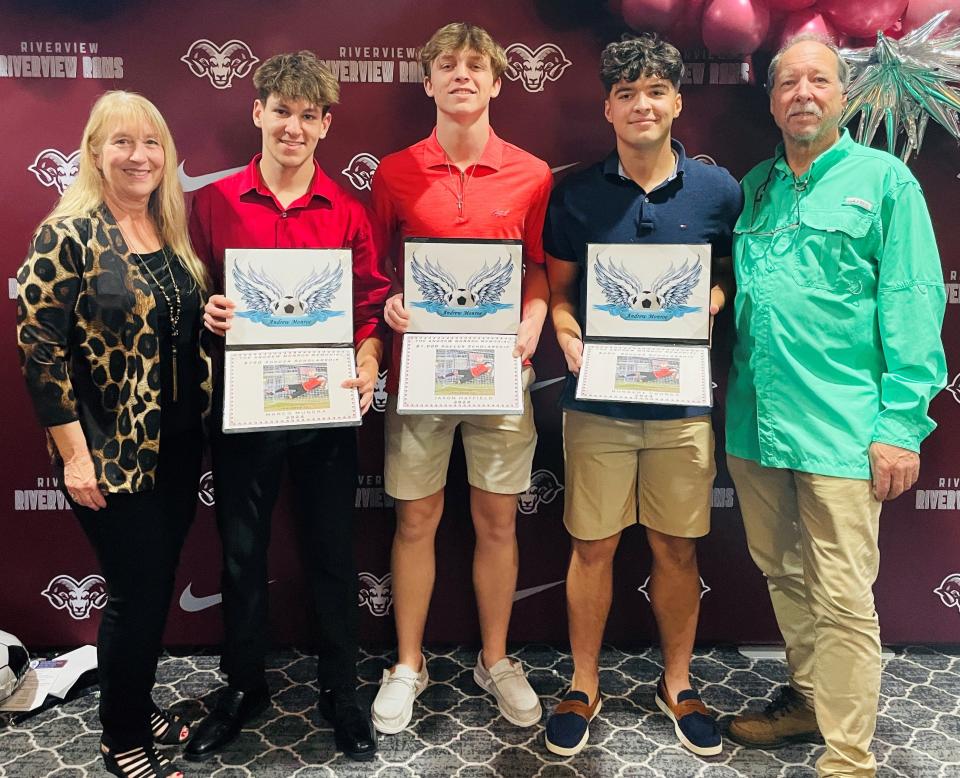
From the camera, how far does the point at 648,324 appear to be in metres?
2.25

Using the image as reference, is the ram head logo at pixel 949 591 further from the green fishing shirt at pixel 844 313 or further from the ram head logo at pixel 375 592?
the ram head logo at pixel 375 592

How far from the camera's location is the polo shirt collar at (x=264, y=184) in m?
2.14

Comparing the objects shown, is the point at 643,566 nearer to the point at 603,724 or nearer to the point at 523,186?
the point at 603,724

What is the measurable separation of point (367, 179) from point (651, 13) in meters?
1.07

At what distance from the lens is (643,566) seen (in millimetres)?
2939

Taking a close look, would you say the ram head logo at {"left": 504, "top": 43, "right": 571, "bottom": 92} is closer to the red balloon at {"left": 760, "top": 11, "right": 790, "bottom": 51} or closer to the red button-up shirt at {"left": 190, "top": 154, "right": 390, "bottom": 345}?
the red balloon at {"left": 760, "top": 11, "right": 790, "bottom": 51}

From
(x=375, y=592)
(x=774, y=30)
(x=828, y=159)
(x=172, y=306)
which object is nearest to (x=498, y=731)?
(x=375, y=592)

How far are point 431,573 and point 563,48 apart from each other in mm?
1810

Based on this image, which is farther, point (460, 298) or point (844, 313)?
point (460, 298)

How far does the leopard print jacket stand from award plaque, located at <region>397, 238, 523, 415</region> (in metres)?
0.69

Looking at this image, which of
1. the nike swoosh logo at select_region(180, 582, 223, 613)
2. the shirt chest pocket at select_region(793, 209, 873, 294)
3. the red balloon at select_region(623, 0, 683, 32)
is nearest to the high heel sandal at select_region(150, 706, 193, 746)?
the nike swoosh logo at select_region(180, 582, 223, 613)

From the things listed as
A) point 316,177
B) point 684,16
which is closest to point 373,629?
point 316,177

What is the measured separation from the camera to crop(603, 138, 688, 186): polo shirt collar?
87.8 inches

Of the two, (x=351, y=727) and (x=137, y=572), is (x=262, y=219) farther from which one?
(x=351, y=727)
